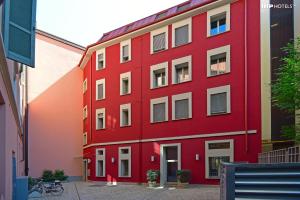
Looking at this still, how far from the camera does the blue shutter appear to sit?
7.54 meters

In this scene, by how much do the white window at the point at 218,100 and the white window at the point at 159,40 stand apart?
17.4 ft

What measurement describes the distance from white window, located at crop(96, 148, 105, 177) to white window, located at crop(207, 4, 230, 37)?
1337 cm

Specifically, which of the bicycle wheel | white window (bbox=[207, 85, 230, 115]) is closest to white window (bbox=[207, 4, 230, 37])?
white window (bbox=[207, 85, 230, 115])

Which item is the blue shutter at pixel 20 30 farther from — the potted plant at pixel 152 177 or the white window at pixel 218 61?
the potted plant at pixel 152 177

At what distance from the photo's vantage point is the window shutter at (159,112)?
1192 inches

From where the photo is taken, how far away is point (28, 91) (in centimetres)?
3659

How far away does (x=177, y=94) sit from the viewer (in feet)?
96.1

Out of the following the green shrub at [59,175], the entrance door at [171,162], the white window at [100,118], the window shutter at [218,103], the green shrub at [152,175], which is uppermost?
the window shutter at [218,103]

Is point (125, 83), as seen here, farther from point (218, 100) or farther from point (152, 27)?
point (218, 100)

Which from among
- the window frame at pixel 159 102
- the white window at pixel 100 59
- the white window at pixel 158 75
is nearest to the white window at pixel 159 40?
the white window at pixel 158 75

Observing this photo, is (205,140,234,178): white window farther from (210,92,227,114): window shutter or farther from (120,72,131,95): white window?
(120,72,131,95): white window

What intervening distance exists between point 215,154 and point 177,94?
16.8ft

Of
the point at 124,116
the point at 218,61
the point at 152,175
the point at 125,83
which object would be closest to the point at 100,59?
the point at 125,83

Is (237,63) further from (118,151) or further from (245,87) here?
(118,151)
